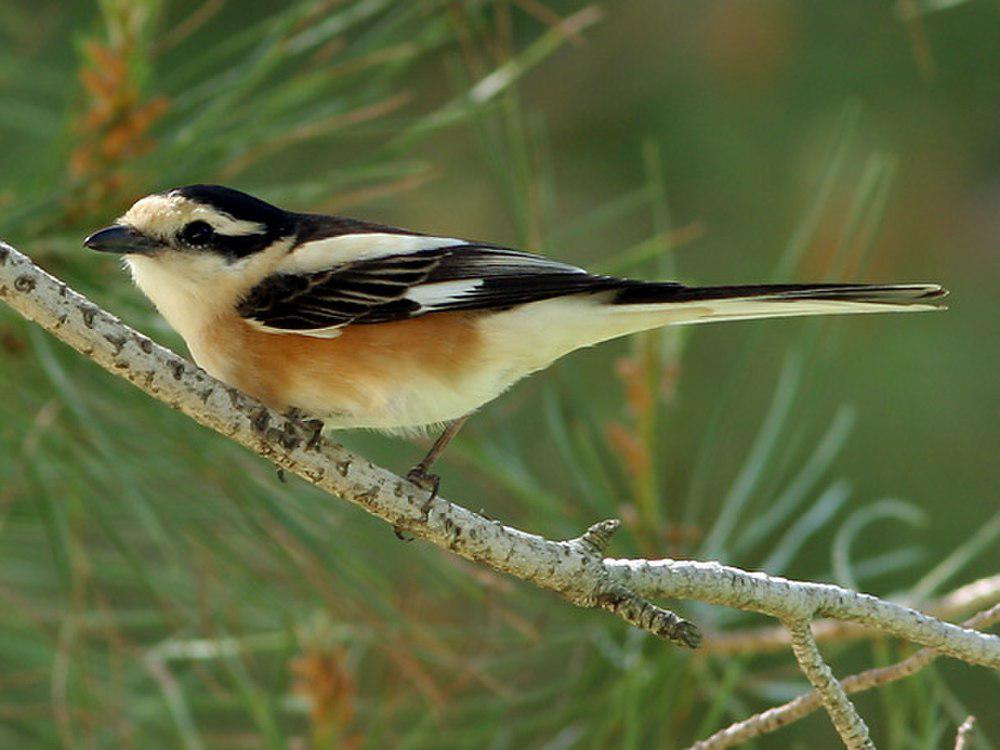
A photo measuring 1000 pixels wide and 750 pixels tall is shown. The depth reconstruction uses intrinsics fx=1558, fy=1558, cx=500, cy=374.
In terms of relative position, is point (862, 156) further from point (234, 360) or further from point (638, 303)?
point (234, 360)

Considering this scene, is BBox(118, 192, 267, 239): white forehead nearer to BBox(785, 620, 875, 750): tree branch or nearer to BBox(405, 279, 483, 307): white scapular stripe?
BBox(405, 279, 483, 307): white scapular stripe

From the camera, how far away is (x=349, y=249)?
2.22 metres

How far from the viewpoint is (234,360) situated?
207cm

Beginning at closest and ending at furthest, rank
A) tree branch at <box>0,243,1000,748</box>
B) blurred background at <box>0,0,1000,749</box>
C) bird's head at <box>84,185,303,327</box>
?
tree branch at <box>0,243,1000,748</box>, bird's head at <box>84,185,303,327</box>, blurred background at <box>0,0,1000,749</box>

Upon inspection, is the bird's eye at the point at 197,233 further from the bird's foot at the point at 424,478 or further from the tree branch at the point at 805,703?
the tree branch at the point at 805,703

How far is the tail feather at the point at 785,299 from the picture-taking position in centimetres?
172

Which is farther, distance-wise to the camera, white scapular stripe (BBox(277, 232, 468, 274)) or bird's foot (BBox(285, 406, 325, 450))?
white scapular stripe (BBox(277, 232, 468, 274))

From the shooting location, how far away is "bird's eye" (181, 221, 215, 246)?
2146 mm

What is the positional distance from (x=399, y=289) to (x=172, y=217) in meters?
0.32

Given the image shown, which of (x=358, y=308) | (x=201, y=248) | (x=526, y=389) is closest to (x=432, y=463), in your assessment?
(x=358, y=308)

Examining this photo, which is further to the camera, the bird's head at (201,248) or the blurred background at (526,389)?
the blurred background at (526,389)

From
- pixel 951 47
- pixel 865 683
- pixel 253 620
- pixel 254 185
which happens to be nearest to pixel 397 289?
pixel 253 620

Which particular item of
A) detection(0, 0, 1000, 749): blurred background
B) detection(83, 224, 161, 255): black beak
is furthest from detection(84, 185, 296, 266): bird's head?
detection(0, 0, 1000, 749): blurred background

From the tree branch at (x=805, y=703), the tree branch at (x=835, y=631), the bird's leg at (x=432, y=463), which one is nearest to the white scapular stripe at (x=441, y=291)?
the bird's leg at (x=432, y=463)
